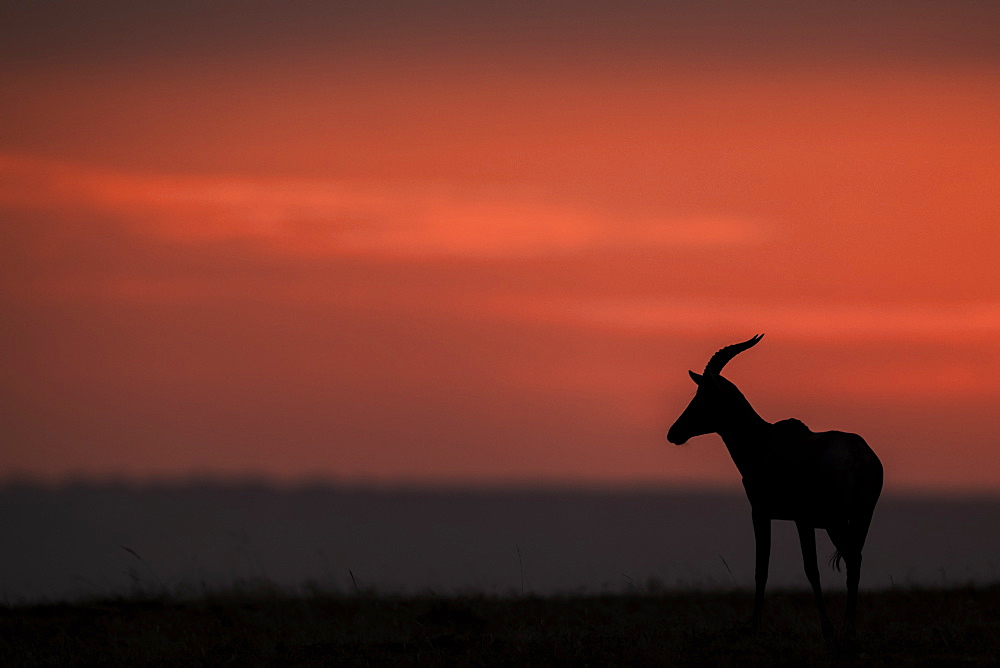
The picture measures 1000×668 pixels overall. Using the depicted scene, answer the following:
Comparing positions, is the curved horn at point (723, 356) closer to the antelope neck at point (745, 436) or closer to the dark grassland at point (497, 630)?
the antelope neck at point (745, 436)

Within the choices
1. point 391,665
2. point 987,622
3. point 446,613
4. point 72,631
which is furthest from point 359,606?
point 987,622

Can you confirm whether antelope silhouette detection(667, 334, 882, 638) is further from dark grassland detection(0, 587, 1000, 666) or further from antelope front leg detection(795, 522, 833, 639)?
dark grassland detection(0, 587, 1000, 666)

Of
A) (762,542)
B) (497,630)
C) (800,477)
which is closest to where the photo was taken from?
(800,477)

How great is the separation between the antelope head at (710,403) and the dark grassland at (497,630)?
2.31 m

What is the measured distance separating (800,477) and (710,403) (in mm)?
1498

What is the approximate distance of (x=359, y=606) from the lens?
61.9ft

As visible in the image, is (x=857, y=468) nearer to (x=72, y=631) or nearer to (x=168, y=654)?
(x=168, y=654)

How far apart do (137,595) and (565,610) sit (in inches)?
240

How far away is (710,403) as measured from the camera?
16172 millimetres

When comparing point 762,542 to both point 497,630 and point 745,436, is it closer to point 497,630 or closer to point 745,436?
point 745,436

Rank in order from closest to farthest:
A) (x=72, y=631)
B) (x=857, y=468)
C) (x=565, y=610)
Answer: (x=857, y=468)
(x=72, y=631)
(x=565, y=610)

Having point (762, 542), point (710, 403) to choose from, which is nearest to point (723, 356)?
point (710, 403)

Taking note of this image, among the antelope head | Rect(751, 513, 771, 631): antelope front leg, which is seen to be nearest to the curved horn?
the antelope head

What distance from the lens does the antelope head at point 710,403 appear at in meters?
15.9
